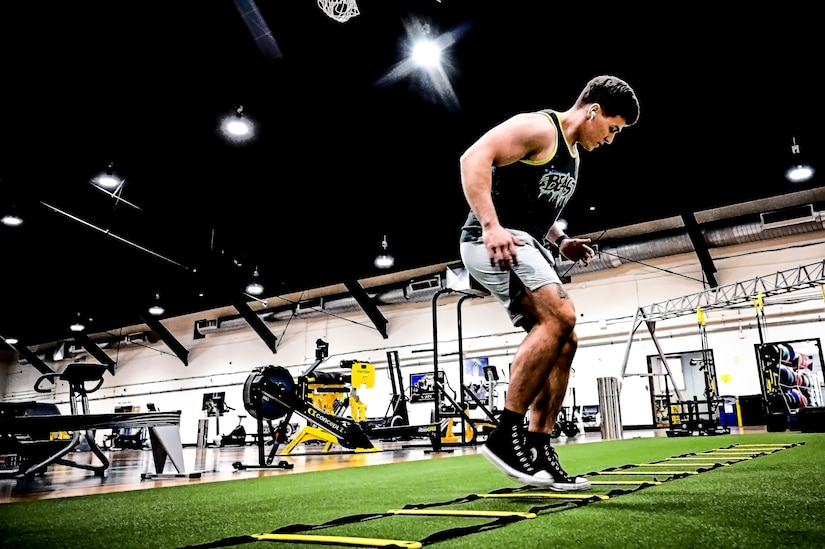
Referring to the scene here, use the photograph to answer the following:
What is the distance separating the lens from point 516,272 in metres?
1.69

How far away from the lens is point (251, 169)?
29.0 ft

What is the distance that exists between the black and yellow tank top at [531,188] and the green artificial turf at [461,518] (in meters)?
0.86

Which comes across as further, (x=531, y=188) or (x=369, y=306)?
(x=369, y=306)

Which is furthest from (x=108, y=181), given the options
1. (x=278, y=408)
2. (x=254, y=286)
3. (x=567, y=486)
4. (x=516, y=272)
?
(x=567, y=486)

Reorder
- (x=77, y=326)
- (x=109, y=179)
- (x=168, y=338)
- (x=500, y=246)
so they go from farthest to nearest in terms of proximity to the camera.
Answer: (x=77, y=326) < (x=168, y=338) < (x=109, y=179) < (x=500, y=246)

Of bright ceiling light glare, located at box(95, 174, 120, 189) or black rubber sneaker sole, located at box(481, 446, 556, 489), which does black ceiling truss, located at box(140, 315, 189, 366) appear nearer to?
bright ceiling light glare, located at box(95, 174, 120, 189)

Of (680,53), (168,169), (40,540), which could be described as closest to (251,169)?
(168,169)

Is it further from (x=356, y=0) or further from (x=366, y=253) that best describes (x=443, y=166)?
(x=366, y=253)

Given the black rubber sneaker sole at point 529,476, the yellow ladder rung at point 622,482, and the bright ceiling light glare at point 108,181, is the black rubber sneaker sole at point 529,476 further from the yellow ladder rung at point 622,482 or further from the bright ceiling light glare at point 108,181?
the bright ceiling light glare at point 108,181

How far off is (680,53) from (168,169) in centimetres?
739

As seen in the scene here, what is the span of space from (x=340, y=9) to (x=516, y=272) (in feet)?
13.5

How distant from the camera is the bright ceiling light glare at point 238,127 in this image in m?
6.89

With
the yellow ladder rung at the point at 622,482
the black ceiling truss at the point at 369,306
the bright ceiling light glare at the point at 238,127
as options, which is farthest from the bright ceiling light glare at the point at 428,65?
the black ceiling truss at the point at 369,306

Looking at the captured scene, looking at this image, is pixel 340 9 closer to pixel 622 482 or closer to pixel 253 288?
pixel 622 482
